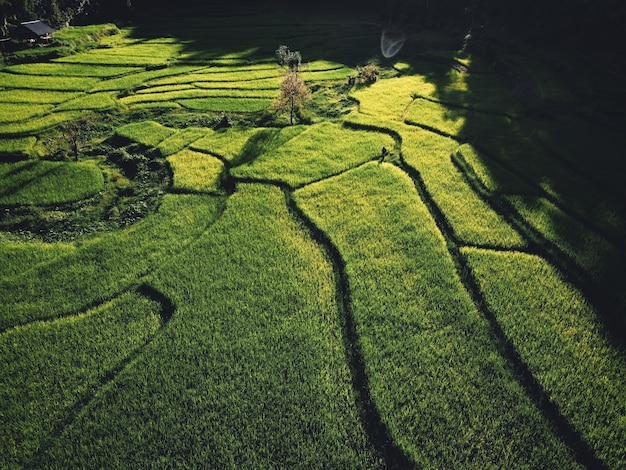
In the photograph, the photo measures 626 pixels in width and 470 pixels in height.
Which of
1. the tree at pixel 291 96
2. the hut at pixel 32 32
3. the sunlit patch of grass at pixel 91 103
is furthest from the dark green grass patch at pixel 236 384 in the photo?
the hut at pixel 32 32

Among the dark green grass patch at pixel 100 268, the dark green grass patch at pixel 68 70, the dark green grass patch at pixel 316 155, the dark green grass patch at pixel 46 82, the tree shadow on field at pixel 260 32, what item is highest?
the tree shadow on field at pixel 260 32

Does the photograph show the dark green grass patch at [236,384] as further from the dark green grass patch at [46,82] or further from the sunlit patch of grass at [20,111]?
the dark green grass patch at [46,82]

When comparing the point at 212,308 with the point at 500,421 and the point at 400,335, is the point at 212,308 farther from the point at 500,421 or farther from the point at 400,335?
the point at 500,421

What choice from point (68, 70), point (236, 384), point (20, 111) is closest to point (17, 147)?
point (20, 111)

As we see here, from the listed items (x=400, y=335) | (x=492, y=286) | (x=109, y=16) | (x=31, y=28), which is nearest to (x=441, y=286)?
(x=492, y=286)

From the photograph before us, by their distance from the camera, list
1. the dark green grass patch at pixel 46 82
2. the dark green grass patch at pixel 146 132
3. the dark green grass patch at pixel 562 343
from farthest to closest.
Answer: the dark green grass patch at pixel 46 82
the dark green grass patch at pixel 146 132
the dark green grass patch at pixel 562 343
